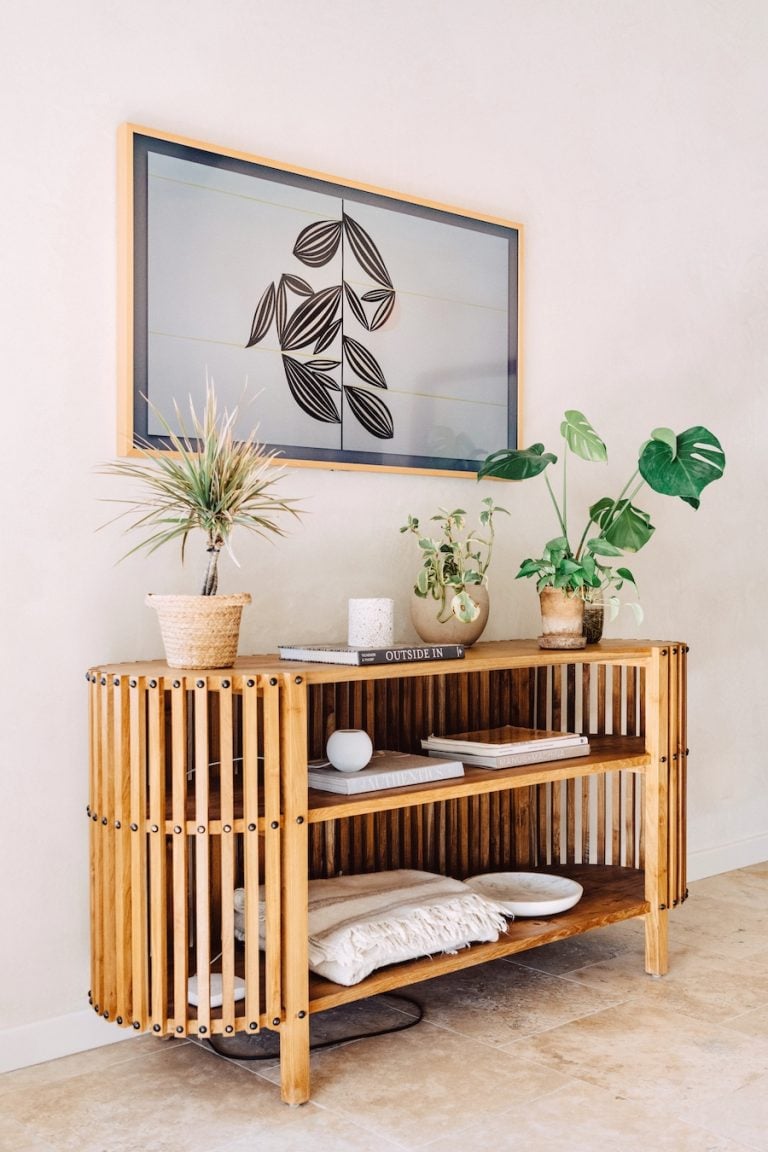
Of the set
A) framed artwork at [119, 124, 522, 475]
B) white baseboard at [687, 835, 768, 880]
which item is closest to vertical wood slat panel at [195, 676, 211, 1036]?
framed artwork at [119, 124, 522, 475]

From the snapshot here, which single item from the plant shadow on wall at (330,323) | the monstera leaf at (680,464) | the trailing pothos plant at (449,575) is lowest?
the trailing pothos plant at (449,575)

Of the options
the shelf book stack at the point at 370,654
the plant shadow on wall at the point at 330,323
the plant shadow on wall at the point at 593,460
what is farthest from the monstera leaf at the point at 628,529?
the shelf book stack at the point at 370,654

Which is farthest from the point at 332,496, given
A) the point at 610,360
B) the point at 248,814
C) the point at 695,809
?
the point at 695,809

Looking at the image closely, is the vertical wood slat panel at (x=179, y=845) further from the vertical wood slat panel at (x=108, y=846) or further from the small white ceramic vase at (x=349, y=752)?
the small white ceramic vase at (x=349, y=752)

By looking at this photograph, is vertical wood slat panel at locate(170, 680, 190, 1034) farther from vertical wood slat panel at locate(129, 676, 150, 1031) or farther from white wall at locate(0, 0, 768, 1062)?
white wall at locate(0, 0, 768, 1062)

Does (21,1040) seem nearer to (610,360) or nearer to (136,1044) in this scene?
(136,1044)

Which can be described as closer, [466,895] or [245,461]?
[245,461]

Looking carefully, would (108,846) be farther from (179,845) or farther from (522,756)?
(522,756)

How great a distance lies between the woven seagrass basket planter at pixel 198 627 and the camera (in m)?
1.86

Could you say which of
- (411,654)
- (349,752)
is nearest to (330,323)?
(411,654)

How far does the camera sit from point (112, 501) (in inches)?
83.4

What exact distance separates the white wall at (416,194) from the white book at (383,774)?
345mm

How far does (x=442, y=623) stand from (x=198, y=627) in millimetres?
650

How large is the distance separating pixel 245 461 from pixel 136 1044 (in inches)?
44.3
